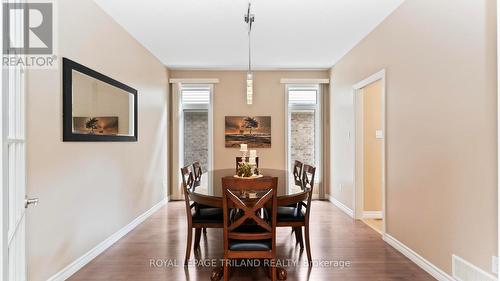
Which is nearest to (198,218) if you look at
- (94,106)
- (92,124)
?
(92,124)

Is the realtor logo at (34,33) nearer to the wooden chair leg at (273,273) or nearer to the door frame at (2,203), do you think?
the door frame at (2,203)

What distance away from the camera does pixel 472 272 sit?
209 cm

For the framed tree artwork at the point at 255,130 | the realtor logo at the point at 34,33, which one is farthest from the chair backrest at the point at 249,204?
the framed tree artwork at the point at 255,130

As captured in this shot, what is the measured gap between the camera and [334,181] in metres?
5.46

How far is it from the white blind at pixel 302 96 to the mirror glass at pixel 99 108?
10.6 feet

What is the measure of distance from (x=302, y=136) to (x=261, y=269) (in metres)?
3.64

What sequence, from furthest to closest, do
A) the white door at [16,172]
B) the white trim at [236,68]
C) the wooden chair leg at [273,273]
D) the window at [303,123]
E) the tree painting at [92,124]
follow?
the window at [303,123] → the white trim at [236,68] → the tree painting at [92,124] → the wooden chair leg at [273,273] → the white door at [16,172]

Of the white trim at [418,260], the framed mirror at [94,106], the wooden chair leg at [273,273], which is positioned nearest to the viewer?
the wooden chair leg at [273,273]

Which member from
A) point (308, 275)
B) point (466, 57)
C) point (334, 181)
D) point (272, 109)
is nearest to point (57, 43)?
point (308, 275)

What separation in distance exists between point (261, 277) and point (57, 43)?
8.76 feet

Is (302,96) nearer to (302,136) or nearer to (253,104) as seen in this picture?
(302,136)

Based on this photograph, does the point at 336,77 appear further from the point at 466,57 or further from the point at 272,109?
the point at 466,57

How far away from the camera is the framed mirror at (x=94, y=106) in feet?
8.32

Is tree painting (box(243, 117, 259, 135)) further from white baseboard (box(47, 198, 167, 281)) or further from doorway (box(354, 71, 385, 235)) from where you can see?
white baseboard (box(47, 198, 167, 281))
